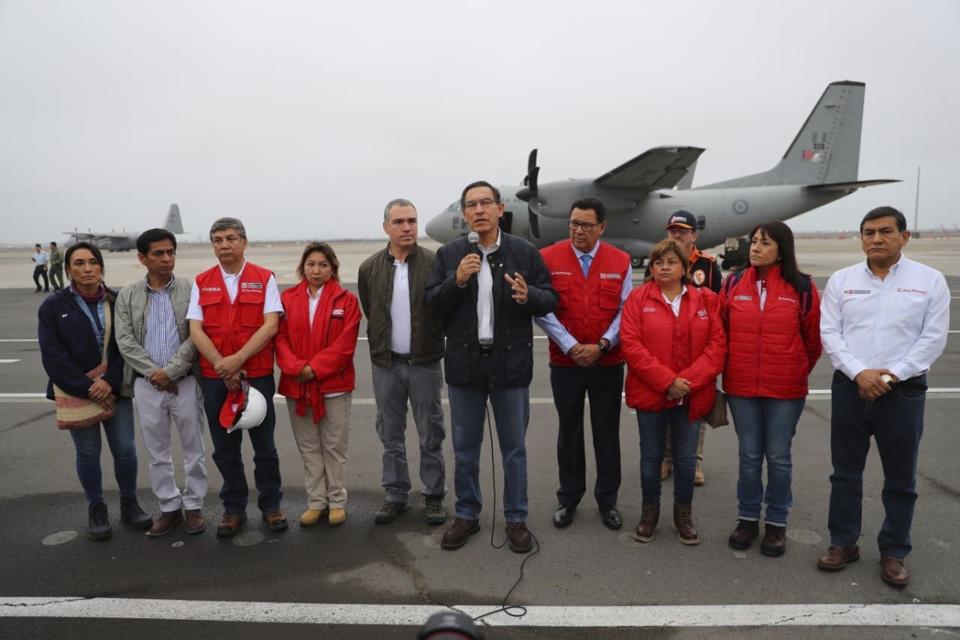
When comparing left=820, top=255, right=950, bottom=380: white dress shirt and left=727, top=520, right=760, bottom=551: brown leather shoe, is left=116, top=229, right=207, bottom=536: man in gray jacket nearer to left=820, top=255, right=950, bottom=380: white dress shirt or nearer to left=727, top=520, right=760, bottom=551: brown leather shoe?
left=727, top=520, right=760, bottom=551: brown leather shoe

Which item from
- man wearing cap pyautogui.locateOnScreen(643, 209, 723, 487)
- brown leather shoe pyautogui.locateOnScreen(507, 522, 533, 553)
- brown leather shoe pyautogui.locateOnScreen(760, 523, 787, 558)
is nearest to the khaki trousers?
brown leather shoe pyautogui.locateOnScreen(507, 522, 533, 553)

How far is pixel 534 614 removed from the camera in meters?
2.82

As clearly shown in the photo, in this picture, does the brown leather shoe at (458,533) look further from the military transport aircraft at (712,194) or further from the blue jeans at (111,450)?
the military transport aircraft at (712,194)

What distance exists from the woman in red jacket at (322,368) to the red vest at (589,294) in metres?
1.46

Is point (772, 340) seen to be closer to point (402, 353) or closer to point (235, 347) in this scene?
point (402, 353)

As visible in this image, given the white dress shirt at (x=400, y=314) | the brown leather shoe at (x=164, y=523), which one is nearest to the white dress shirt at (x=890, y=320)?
the white dress shirt at (x=400, y=314)

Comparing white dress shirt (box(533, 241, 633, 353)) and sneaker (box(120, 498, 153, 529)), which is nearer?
white dress shirt (box(533, 241, 633, 353))

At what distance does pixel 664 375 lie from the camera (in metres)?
3.45

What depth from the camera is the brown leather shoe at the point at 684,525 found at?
353cm

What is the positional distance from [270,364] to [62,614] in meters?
1.69

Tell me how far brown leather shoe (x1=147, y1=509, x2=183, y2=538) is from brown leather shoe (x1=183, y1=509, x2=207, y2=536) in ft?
0.26

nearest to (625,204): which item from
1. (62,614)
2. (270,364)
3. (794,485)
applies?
(794,485)

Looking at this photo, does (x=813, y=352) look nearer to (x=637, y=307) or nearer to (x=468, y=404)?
(x=637, y=307)

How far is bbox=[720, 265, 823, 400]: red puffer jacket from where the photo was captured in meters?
3.32
